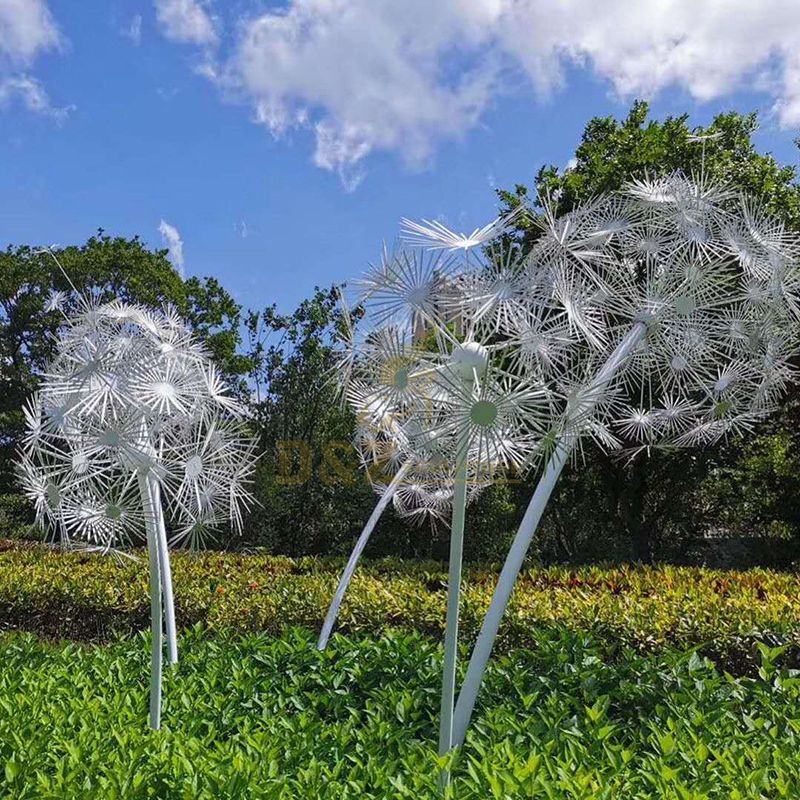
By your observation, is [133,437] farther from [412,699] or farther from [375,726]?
[412,699]

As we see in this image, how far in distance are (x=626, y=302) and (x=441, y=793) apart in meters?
2.24

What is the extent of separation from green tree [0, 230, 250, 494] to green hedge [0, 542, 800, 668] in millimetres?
8332

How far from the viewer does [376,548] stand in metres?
13.1

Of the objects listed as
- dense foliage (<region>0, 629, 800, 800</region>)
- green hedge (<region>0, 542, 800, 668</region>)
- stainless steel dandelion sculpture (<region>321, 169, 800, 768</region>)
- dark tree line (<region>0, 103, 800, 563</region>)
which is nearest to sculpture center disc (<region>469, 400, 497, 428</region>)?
stainless steel dandelion sculpture (<region>321, 169, 800, 768</region>)

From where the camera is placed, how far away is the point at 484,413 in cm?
269

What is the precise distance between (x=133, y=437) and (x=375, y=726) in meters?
1.59

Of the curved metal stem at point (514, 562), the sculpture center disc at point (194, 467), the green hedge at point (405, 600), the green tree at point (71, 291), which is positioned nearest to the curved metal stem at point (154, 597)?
the sculpture center disc at point (194, 467)

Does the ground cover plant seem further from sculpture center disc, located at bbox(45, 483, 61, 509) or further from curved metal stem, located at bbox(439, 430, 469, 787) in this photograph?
sculpture center disc, located at bbox(45, 483, 61, 509)

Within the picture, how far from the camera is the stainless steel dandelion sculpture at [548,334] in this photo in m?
2.87

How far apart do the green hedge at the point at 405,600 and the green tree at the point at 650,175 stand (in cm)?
335

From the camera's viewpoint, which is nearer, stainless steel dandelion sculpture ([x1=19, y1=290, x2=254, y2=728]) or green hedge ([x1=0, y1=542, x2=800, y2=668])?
stainless steel dandelion sculpture ([x1=19, y1=290, x2=254, y2=728])

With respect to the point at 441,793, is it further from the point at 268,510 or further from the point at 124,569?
the point at 268,510

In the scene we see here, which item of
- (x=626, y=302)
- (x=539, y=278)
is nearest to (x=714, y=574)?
(x=626, y=302)

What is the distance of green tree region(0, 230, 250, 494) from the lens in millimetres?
15898
